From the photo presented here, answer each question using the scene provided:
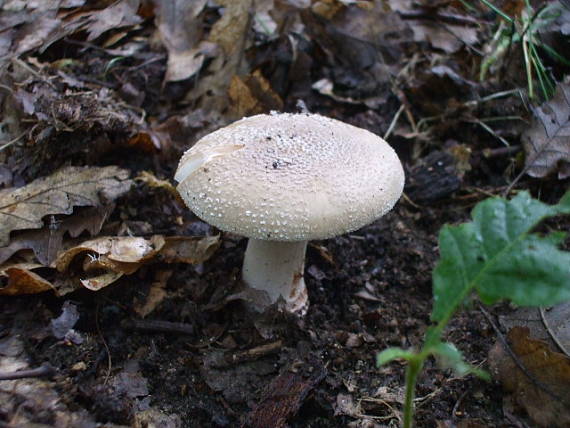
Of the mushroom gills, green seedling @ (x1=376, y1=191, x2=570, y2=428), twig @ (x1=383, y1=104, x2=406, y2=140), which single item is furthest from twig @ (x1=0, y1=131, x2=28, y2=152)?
green seedling @ (x1=376, y1=191, x2=570, y2=428)

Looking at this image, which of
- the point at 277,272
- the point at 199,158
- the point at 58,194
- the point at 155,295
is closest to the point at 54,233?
the point at 58,194

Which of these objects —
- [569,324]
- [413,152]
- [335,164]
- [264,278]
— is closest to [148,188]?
[264,278]

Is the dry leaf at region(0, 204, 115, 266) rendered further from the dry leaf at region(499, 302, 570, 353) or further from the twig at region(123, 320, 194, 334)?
the dry leaf at region(499, 302, 570, 353)

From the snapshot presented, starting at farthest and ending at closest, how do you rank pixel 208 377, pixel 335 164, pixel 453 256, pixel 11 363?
pixel 208 377, pixel 335 164, pixel 11 363, pixel 453 256

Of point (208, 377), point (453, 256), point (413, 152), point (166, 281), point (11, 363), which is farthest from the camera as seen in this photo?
point (413, 152)

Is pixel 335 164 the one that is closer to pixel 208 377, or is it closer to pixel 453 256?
pixel 453 256

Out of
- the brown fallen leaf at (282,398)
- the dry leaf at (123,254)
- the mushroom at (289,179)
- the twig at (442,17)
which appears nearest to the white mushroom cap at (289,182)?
the mushroom at (289,179)

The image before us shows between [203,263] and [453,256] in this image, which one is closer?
[453,256]
